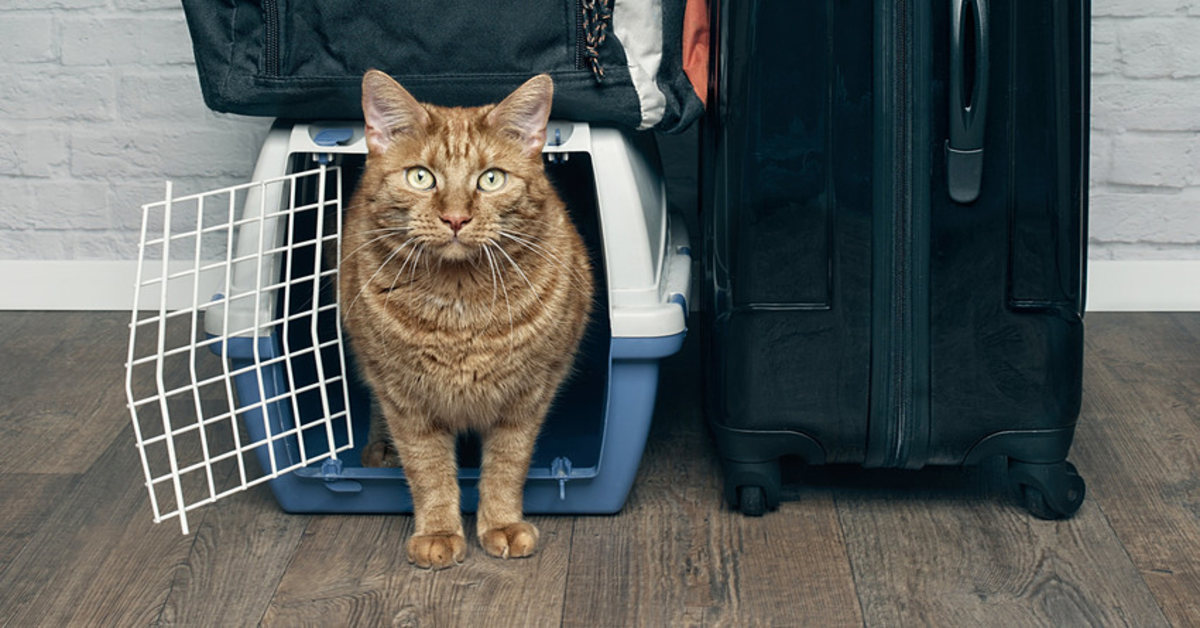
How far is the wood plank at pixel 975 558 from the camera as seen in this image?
122 centimetres

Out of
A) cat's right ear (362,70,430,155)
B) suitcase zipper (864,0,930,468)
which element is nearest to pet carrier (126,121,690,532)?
cat's right ear (362,70,430,155)

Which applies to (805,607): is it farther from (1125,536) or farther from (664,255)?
(664,255)

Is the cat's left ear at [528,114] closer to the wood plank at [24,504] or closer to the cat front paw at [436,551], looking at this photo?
the cat front paw at [436,551]

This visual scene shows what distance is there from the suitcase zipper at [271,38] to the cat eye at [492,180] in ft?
0.85

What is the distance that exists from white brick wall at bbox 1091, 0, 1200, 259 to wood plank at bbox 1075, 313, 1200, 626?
15 centimetres

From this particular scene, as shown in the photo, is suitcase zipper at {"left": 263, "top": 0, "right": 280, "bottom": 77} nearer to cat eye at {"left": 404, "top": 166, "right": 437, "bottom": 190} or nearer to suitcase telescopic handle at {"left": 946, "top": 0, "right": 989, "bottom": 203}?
cat eye at {"left": 404, "top": 166, "right": 437, "bottom": 190}

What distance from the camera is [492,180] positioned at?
4.18 feet

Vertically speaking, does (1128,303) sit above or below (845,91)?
below

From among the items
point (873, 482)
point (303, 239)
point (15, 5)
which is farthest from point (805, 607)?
point (15, 5)

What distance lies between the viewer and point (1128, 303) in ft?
7.19

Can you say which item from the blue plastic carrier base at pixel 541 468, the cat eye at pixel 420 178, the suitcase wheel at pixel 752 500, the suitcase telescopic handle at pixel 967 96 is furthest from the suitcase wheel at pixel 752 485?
the cat eye at pixel 420 178

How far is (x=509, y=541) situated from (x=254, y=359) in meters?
0.36

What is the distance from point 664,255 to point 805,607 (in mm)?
528

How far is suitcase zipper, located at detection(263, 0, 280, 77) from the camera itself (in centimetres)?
129
